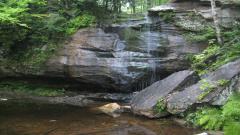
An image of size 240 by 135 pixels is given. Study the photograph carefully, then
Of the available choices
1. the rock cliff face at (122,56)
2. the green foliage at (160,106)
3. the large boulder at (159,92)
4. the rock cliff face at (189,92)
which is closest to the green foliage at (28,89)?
the rock cliff face at (122,56)

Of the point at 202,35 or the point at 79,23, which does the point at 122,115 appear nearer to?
the point at 202,35

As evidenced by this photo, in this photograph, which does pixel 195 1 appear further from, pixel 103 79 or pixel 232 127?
pixel 232 127

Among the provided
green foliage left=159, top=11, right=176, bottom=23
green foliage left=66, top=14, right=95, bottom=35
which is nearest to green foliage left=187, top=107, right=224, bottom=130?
green foliage left=159, top=11, right=176, bottom=23

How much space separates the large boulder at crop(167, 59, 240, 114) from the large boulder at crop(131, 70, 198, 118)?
442 mm

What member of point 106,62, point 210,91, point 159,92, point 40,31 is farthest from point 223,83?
point 40,31

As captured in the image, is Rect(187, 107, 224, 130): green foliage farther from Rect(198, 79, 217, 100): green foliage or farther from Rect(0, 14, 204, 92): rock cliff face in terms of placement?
Rect(0, 14, 204, 92): rock cliff face

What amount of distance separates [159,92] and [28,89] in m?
8.77

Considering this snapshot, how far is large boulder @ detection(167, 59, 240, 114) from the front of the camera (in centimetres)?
1152

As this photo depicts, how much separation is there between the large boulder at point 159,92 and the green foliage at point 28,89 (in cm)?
606

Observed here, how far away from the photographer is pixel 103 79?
17.6m

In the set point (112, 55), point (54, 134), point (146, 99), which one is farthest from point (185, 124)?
point (112, 55)

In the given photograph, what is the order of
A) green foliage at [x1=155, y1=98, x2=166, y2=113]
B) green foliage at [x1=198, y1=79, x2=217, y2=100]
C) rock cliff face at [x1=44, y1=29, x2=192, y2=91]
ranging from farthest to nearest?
1. rock cliff face at [x1=44, y1=29, x2=192, y2=91]
2. green foliage at [x1=155, y1=98, x2=166, y2=113]
3. green foliage at [x1=198, y1=79, x2=217, y2=100]

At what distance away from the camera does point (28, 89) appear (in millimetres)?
19219

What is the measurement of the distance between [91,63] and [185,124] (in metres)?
7.31
